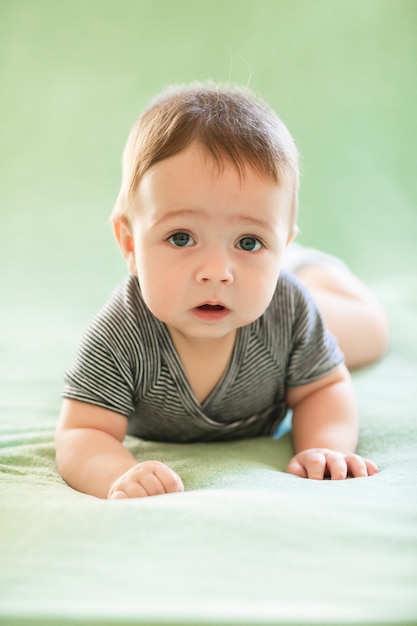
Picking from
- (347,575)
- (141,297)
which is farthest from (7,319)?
(347,575)

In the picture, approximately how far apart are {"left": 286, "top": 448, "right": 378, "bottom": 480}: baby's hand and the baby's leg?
0.48 metres

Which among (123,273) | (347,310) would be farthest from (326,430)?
(123,273)

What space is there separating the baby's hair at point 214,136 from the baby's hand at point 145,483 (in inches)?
14.2

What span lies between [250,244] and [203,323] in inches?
4.9

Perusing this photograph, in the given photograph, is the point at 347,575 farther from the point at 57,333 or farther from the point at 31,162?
the point at 31,162

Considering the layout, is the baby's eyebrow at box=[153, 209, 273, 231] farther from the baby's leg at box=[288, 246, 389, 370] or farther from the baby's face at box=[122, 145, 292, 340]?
the baby's leg at box=[288, 246, 389, 370]

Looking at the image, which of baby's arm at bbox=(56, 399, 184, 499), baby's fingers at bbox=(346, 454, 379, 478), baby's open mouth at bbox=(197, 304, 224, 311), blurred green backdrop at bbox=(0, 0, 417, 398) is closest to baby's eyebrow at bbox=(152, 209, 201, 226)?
baby's open mouth at bbox=(197, 304, 224, 311)

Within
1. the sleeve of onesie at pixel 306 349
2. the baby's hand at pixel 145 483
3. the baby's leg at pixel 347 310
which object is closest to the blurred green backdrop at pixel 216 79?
the baby's leg at pixel 347 310

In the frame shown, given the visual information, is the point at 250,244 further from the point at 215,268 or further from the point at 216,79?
the point at 216,79

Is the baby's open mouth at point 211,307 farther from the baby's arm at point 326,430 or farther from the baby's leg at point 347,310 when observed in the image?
the baby's leg at point 347,310

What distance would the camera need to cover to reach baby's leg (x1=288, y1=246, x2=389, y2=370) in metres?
1.62

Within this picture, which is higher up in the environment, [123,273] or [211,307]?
[123,273]

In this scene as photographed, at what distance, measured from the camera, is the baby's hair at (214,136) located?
108 centimetres

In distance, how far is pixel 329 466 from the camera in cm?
113
